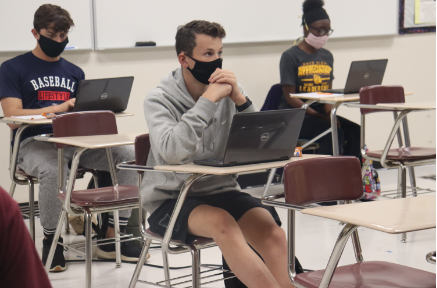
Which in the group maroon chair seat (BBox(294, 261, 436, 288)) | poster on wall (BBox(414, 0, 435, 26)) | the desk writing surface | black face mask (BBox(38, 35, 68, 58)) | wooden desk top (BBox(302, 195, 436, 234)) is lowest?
maroon chair seat (BBox(294, 261, 436, 288))

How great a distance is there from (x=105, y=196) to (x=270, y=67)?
2478 mm

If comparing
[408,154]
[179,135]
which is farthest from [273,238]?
[408,154]

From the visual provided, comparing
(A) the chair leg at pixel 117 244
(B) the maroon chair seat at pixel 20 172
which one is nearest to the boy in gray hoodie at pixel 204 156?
A: (A) the chair leg at pixel 117 244

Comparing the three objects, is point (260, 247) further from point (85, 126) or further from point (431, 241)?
point (431, 241)

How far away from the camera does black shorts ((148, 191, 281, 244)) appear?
187 centimetres

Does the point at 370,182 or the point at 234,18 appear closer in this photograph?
the point at 370,182

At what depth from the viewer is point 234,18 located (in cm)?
443

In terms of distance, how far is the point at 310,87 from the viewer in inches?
164

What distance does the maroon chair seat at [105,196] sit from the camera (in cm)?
243

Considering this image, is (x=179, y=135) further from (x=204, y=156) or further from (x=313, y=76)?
(x=313, y=76)

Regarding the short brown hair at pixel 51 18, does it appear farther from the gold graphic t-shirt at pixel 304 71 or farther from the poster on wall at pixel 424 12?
the poster on wall at pixel 424 12

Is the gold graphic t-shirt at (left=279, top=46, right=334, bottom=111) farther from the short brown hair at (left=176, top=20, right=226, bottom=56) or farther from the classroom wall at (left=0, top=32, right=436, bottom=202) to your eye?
the short brown hair at (left=176, top=20, right=226, bottom=56)


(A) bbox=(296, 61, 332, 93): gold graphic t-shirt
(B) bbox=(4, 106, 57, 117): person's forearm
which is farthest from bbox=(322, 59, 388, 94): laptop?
(B) bbox=(4, 106, 57, 117): person's forearm

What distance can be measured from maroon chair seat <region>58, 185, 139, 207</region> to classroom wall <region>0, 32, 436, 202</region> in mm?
1388
